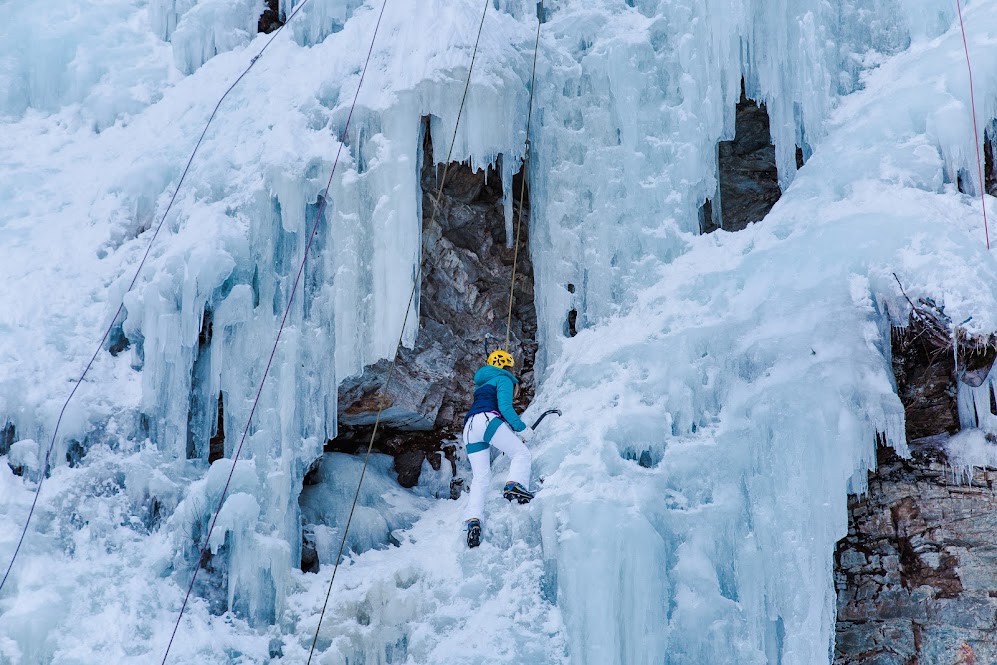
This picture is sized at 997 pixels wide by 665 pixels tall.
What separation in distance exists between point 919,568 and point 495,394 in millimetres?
3561

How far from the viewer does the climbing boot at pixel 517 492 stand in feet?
23.6

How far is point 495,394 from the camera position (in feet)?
24.6

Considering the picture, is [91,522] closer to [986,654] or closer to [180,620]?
[180,620]

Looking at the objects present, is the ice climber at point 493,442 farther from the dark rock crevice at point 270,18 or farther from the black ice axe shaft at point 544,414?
the dark rock crevice at point 270,18

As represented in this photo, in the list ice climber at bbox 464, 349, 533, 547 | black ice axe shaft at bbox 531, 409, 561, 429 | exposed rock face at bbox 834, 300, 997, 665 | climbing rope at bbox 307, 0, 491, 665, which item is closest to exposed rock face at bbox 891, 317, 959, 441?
exposed rock face at bbox 834, 300, 997, 665

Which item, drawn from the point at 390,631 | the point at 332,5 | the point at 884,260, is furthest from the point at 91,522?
the point at 884,260

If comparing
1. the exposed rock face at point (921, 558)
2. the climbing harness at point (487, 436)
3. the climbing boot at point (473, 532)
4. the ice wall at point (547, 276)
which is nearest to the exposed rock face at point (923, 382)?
the exposed rock face at point (921, 558)

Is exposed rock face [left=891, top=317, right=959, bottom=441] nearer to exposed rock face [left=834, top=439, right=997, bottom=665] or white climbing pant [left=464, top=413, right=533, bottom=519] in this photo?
exposed rock face [left=834, top=439, right=997, bottom=665]

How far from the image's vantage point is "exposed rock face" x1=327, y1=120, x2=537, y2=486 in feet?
28.0

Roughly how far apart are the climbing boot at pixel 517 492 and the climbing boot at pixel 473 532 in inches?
11.6

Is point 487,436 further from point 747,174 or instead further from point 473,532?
point 747,174

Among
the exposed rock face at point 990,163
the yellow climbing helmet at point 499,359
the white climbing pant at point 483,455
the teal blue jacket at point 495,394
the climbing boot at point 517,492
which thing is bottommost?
the climbing boot at point 517,492

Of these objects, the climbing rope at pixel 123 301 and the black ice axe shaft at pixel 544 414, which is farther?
the black ice axe shaft at pixel 544 414

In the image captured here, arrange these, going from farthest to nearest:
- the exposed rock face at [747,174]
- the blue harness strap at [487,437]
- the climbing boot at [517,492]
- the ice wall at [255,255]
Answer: the exposed rock face at [747,174] → the ice wall at [255,255] → the blue harness strap at [487,437] → the climbing boot at [517,492]
